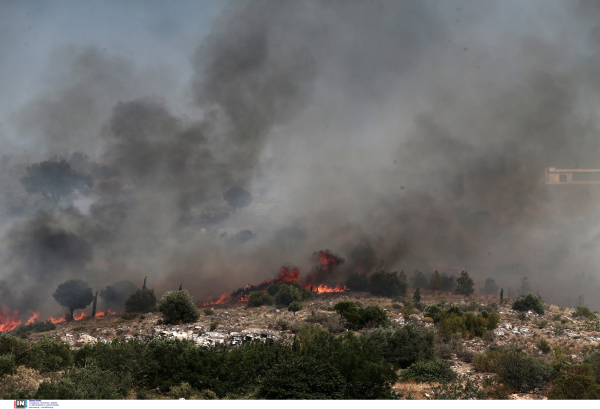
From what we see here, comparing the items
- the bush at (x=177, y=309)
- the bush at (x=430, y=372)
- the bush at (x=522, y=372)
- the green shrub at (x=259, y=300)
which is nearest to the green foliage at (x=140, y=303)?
the green shrub at (x=259, y=300)

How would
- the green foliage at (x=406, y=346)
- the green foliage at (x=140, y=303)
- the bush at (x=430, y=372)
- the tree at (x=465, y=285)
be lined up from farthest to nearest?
1. the tree at (x=465, y=285)
2. the green foliage at (x=140, y=303)
3. the green foliage at (x=406, y=346)
4. the bush at (x=430, y=372)

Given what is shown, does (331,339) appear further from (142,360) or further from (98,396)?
(98,396)

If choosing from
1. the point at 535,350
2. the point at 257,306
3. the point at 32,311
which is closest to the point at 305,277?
the point at 257,306

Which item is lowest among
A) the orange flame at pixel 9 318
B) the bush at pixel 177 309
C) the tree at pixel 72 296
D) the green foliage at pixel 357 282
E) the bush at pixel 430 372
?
the orange flame at pixel 9 318

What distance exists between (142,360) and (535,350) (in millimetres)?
23692

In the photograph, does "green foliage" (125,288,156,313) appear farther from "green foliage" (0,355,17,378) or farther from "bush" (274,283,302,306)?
"green foliage" (0,355,17,378)

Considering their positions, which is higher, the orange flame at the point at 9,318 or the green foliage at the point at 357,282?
the green foliage at the point at 357,282

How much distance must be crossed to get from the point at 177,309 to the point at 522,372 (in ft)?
101

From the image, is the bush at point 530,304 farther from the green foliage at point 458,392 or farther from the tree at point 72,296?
the tree at point 72,296

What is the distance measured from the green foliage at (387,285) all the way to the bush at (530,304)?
97.9 feet

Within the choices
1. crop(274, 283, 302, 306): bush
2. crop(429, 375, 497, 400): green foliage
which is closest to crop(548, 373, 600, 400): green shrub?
crop(429, 375, 497, 400): green foliage

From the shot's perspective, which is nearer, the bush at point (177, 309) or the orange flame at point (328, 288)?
the bush at point (177, 309)

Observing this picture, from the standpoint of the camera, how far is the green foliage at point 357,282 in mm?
81856

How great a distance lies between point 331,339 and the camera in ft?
52.5
